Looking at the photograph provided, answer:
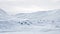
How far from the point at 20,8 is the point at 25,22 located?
0.20m

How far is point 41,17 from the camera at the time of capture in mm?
1243

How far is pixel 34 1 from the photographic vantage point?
4.09ft

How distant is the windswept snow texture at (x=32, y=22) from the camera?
124 cm

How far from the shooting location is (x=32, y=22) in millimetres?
1248

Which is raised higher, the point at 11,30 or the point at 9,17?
the point at 9,17

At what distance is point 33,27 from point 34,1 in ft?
1.15

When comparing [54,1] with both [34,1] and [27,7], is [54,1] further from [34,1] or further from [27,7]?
[27,7]

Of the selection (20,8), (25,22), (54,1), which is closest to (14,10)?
(20,8)

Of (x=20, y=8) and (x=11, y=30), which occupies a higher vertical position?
(x=20, y=8)

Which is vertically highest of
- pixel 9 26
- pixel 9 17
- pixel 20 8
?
pixel 20 8

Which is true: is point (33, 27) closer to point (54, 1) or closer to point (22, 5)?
point (22, 5)

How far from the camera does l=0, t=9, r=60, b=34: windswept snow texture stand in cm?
124

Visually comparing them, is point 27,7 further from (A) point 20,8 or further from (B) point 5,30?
(B) point 5,30

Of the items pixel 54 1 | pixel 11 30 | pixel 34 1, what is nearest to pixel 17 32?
pixel 11 30
